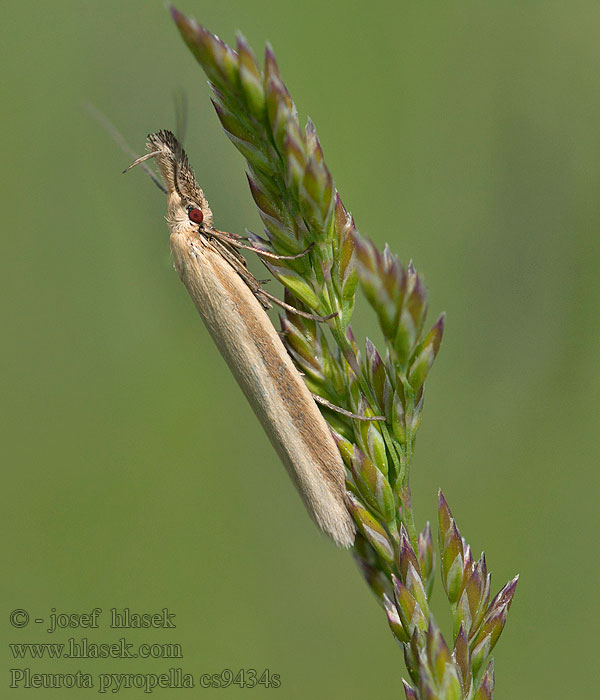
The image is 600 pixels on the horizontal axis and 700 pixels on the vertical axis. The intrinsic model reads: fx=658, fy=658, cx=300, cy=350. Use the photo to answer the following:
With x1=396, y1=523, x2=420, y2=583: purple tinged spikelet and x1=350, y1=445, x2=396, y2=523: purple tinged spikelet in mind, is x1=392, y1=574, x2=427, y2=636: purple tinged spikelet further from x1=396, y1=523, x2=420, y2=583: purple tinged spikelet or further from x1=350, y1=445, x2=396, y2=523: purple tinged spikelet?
x1=350, y1=445, x2=396, y2=523: purple tinged spikelet

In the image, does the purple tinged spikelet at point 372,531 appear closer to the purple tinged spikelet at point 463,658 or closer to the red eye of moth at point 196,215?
the purple tinged spikelet at point 463,658

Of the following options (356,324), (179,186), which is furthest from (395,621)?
(356,324)

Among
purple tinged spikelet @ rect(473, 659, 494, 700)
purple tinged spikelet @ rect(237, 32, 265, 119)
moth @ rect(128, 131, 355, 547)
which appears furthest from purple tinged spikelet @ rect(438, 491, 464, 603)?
purple tinged spikelet @ rect(237, 32, 265, 119)

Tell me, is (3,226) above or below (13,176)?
below

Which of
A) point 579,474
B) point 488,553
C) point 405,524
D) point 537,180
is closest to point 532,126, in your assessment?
point 537,180

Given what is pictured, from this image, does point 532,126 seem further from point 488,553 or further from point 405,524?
point 405,524
